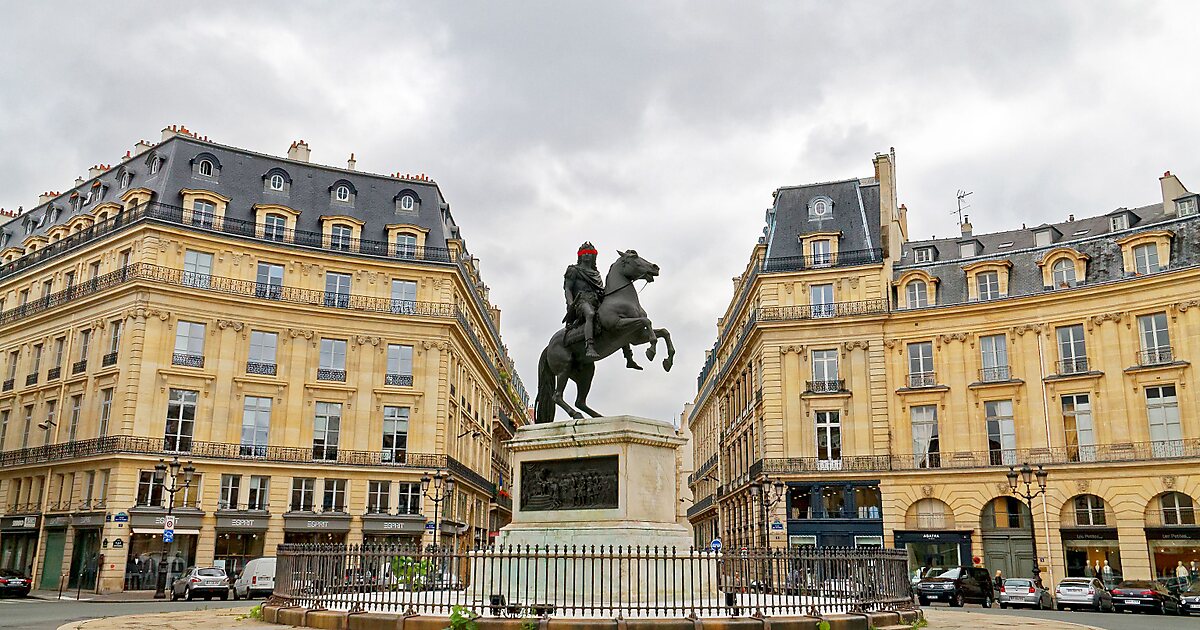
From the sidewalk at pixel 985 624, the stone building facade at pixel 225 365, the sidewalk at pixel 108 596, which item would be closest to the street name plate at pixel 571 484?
the sidewalk at pixel 985 624

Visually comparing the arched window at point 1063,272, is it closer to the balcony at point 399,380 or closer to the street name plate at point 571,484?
the balcony at point 399,380

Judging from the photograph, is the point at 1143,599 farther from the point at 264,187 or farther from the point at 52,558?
the point at 52,558

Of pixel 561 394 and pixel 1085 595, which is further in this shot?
pixel 1085 595

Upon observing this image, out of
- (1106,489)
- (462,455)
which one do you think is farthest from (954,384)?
(462,455)

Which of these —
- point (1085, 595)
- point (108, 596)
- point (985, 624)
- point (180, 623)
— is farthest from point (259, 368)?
point (985, 624)

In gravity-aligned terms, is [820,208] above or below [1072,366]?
above

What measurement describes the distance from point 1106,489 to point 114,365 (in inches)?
1900

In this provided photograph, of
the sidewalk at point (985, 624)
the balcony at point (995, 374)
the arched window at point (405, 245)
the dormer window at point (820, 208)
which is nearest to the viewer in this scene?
the sidewalk at point (985, 624)

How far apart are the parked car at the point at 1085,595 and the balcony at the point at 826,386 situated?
1818 cm

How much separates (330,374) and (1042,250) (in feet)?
125

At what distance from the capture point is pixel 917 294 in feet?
167

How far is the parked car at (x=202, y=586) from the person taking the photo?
34.0m

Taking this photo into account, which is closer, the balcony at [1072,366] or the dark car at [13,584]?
the dark car at [13,584]

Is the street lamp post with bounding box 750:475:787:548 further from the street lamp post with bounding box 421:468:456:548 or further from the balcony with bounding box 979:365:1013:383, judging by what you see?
the street lamp post with bounding box 421:468:456:548
